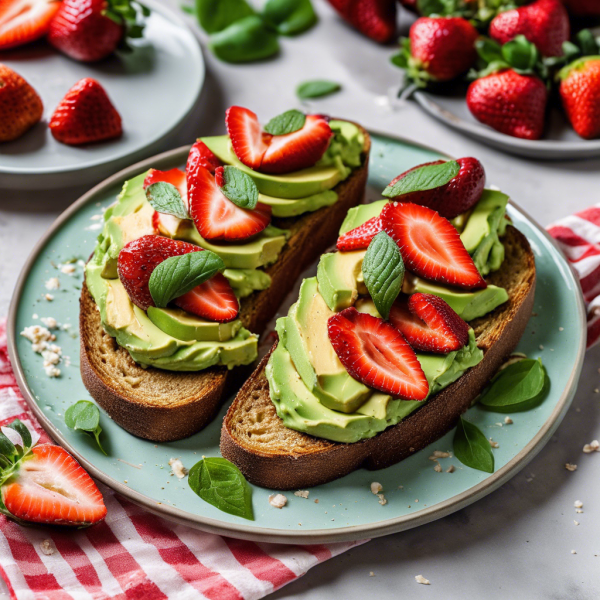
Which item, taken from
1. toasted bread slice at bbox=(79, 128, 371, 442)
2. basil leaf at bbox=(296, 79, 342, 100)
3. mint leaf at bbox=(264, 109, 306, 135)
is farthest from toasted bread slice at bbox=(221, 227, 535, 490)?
basil leaf at bbox=(296, 79, 342, 100)

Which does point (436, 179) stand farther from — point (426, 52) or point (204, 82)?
point (204, 82)

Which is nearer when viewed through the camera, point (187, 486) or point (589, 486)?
point (187, 486)

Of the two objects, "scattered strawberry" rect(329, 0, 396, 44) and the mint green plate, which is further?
"scattered strawberry" rect(329, 0, 396, 44)

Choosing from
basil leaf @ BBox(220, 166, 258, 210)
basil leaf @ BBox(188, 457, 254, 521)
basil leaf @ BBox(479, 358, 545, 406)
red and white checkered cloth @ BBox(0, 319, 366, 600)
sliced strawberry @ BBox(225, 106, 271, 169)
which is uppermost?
sliced strawberry @ BBox(225, 106, 271, 169)

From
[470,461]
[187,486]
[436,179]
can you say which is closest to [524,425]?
[470,461]

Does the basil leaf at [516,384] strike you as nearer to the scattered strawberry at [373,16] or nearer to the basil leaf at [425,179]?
the basil leaf at [425,179]

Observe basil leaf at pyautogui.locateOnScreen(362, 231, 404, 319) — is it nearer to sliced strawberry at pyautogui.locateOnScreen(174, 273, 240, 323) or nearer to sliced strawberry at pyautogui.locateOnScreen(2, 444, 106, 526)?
sliced strawberry at pyautogui.locateOnScreen(174, 273, 240, 323)

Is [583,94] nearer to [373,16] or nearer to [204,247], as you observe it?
[373,16]
